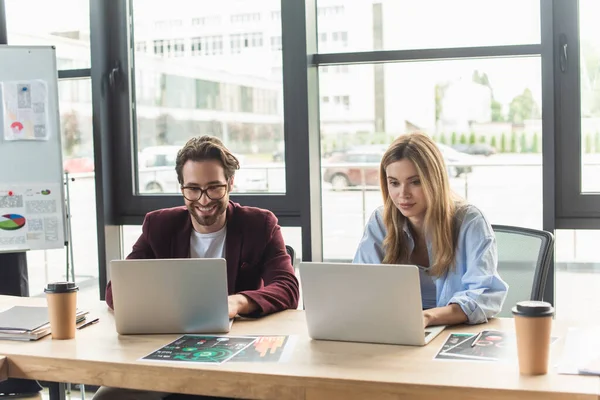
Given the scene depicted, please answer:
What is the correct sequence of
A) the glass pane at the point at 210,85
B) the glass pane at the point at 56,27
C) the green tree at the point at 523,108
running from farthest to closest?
the glass pane at the point at 56,27 < the glass pane at the point at 210,85 < the green tree at the point at 523,108

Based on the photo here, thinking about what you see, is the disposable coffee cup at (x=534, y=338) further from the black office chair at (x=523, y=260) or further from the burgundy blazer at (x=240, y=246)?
the burgundy blazer at (x=240, y=246)

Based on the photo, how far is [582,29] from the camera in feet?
9.72

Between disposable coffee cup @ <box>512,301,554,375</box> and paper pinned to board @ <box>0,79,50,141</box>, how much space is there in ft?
8.60

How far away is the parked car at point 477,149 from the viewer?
315 centimetres

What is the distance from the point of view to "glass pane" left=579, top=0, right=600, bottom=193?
296 cm

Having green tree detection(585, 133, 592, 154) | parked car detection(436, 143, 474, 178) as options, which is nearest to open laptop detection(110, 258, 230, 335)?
parked car detection(436, 143, 474, 178)

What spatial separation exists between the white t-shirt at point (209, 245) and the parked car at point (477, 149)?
4.06 feet

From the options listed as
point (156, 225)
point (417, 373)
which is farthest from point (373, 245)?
point (417, 373)

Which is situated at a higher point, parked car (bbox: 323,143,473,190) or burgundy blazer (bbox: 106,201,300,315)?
parked car (bbox: 323,143,473,190)

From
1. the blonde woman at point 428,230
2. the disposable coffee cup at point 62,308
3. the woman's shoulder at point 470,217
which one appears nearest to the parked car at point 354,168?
the blonde woman at point 428,230

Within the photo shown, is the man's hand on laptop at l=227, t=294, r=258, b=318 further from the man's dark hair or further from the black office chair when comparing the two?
the black office chair

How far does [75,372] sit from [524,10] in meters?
2.25

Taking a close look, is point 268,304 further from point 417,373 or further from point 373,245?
point 417,373

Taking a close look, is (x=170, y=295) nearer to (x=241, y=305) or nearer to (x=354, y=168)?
(x=241, y=305)
